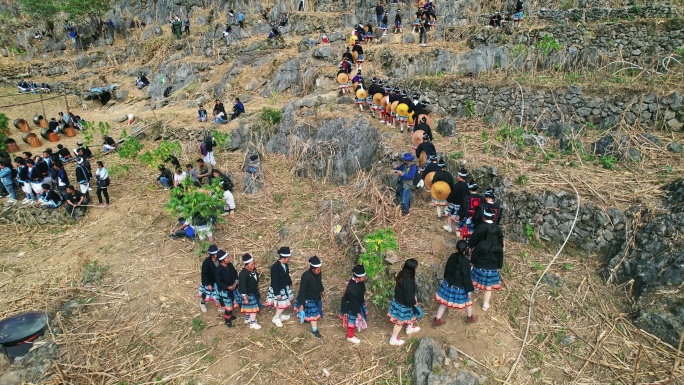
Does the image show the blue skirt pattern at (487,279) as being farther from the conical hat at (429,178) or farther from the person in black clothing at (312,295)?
the person in black clothing at (312,295)

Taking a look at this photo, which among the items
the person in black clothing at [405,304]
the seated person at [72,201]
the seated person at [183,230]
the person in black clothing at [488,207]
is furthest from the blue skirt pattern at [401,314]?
the seated person at [72,201]

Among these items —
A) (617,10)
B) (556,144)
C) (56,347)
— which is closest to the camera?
(56,347)

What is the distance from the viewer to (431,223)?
9.16 m

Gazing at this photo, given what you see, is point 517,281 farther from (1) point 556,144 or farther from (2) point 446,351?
(1) point 556,144

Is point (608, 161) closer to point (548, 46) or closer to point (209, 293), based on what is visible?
point (548, 46)

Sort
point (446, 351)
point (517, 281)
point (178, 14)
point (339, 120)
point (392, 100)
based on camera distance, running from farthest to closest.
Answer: point (178, 14) → point (339, 120) → point (392, 100) → point (517, 281) → point (446, 351)

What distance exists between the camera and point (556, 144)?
10992mm

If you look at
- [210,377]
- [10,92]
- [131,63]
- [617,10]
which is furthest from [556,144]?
[10,92]

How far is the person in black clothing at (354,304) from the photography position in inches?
252

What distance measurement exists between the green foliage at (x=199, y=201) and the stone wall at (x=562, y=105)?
885cm

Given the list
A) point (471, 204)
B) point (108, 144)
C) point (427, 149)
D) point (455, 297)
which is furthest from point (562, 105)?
point (108, 144)

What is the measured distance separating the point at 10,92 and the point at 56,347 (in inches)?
1087

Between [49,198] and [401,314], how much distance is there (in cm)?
1071

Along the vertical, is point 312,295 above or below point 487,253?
below
